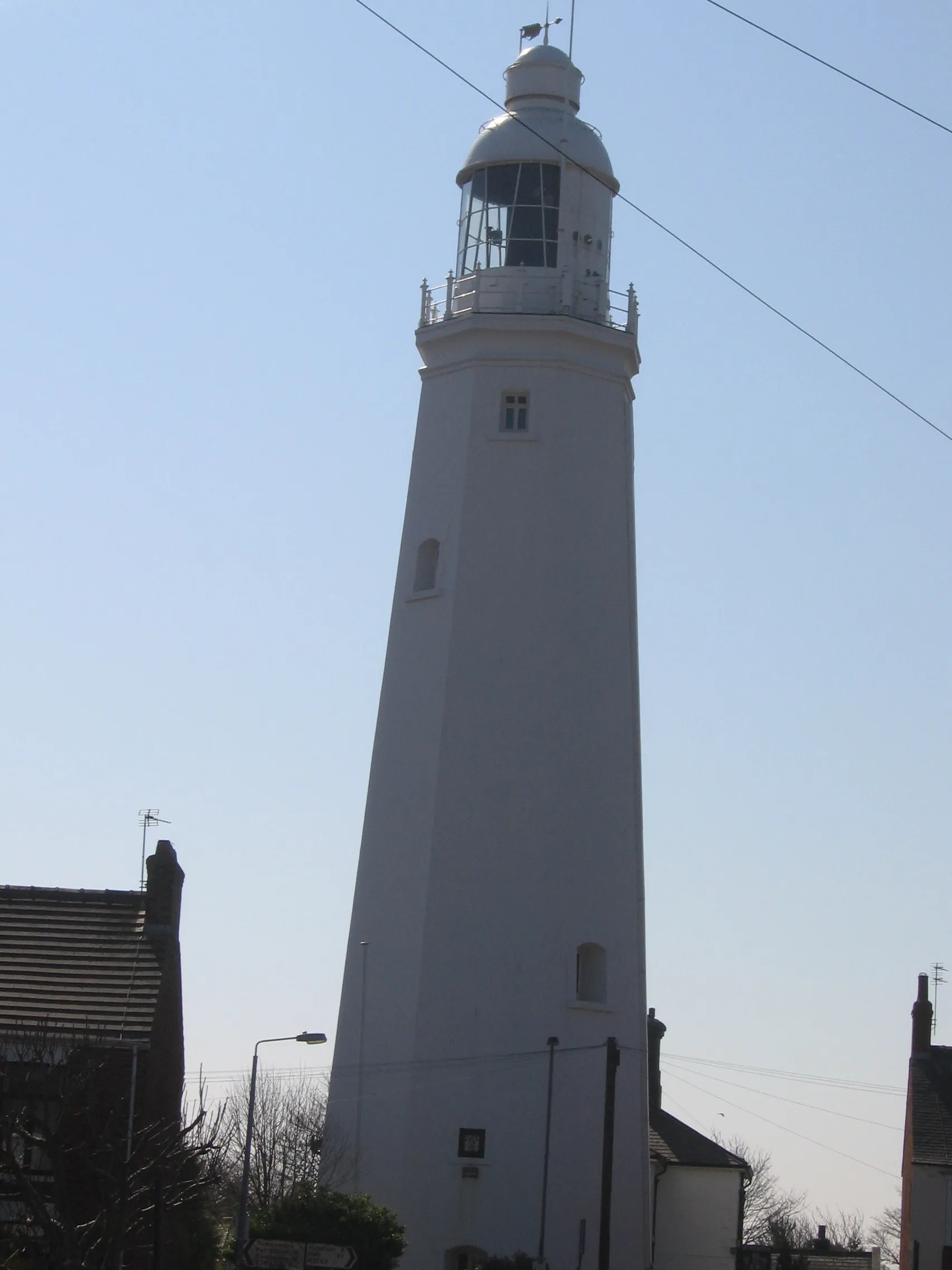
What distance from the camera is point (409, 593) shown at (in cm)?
4103

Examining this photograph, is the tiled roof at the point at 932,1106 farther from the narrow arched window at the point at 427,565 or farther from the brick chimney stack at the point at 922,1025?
the narrow arched window at the point at 427,565

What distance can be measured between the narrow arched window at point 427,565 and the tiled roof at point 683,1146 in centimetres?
2391

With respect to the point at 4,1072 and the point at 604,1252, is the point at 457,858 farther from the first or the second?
the point at 4,1072

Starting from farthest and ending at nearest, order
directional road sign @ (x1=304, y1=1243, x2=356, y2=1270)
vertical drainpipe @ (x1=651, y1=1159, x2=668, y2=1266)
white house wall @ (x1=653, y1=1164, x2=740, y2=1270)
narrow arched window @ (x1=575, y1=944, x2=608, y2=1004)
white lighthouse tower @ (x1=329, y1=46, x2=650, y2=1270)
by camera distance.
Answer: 1. white house wall @ (x1=653, y1=1164, x2=740, y2=1270)
2. vertical drainpipe @ (x1=651, y1=1159, x2=668, y2=1266)
3. narrow arched window @ (x1=575, y1=944, x2=608, y2=1004)
4. white lighthouse tower @ (x1=329, y1=46, x2=650, y2=1270)
5. directional road sign @ (x1=304, y1=1243, x2=356, y2=1270)

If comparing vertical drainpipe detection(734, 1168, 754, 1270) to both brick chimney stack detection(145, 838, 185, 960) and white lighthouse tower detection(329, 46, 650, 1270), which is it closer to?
white lighthouse tower detection(329, 46, 650, 1270)

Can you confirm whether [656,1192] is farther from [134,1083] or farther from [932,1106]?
[134,1083]

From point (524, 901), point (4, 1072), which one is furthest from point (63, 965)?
point (524, 901)

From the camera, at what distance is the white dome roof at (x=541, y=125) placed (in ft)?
136

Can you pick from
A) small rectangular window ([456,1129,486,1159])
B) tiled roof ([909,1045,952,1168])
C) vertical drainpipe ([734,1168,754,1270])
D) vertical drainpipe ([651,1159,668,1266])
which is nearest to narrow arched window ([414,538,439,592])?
small rectangular window ([456,1129,486,1159])

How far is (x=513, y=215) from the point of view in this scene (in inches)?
1650

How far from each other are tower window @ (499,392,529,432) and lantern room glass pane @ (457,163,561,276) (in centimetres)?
281

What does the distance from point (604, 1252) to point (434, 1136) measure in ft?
12.0

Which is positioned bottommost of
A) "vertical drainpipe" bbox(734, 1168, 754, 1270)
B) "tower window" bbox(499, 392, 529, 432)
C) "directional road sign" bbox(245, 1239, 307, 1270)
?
"directional road sign" bbox(245, 1239, 307, 1270)

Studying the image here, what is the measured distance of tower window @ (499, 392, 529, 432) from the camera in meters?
40.9
